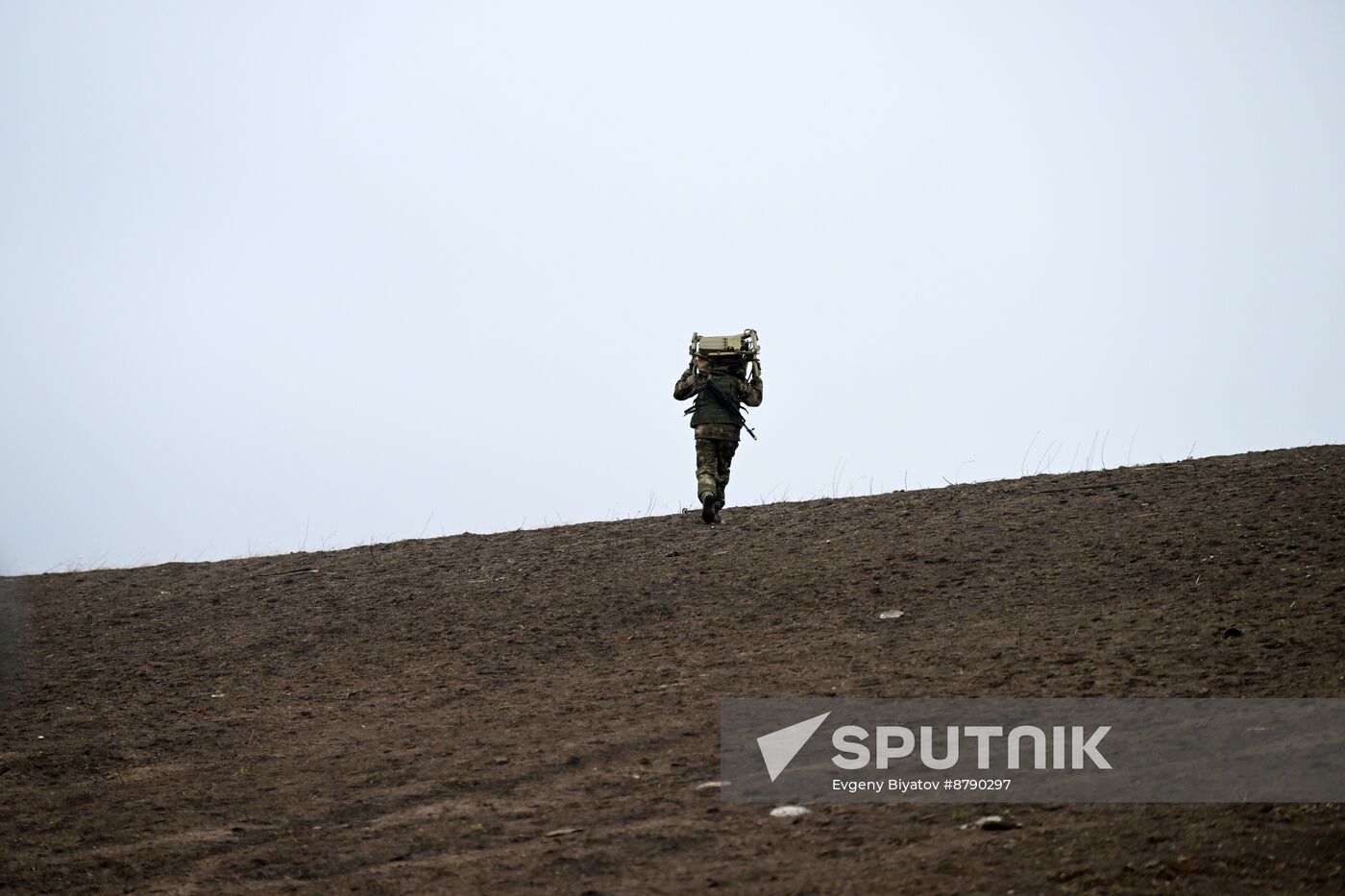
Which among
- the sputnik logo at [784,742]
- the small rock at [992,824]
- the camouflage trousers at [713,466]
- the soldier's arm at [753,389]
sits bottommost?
the small rock at [992,824]

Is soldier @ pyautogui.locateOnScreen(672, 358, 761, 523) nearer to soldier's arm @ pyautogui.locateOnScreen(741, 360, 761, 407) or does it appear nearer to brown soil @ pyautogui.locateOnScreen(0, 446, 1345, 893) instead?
soldier's arm @ pyautogui.locateOnScreen(741, 360, 761, 407)

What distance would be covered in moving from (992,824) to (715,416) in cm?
876

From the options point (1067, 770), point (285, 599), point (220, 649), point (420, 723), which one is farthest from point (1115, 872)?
point (285, 599)

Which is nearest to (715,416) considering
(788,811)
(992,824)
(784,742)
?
(784,742)

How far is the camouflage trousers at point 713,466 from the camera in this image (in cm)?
Result: 1433

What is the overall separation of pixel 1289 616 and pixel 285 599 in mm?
9541

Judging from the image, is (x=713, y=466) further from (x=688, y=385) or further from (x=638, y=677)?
(x=638, y=677)

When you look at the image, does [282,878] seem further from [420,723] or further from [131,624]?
[131,624]

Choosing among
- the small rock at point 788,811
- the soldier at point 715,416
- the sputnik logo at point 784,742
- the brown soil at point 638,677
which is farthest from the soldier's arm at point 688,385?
the small rock at point 788,811

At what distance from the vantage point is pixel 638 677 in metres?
9.45

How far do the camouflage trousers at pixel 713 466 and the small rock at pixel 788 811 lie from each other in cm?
768

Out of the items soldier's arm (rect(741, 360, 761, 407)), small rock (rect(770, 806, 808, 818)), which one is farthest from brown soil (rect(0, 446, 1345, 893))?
soldier's arm (rect(741, 360, 761, 407))

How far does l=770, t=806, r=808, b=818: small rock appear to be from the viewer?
21.6 feet

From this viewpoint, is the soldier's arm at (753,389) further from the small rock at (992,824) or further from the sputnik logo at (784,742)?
the small rock at (992,824)
